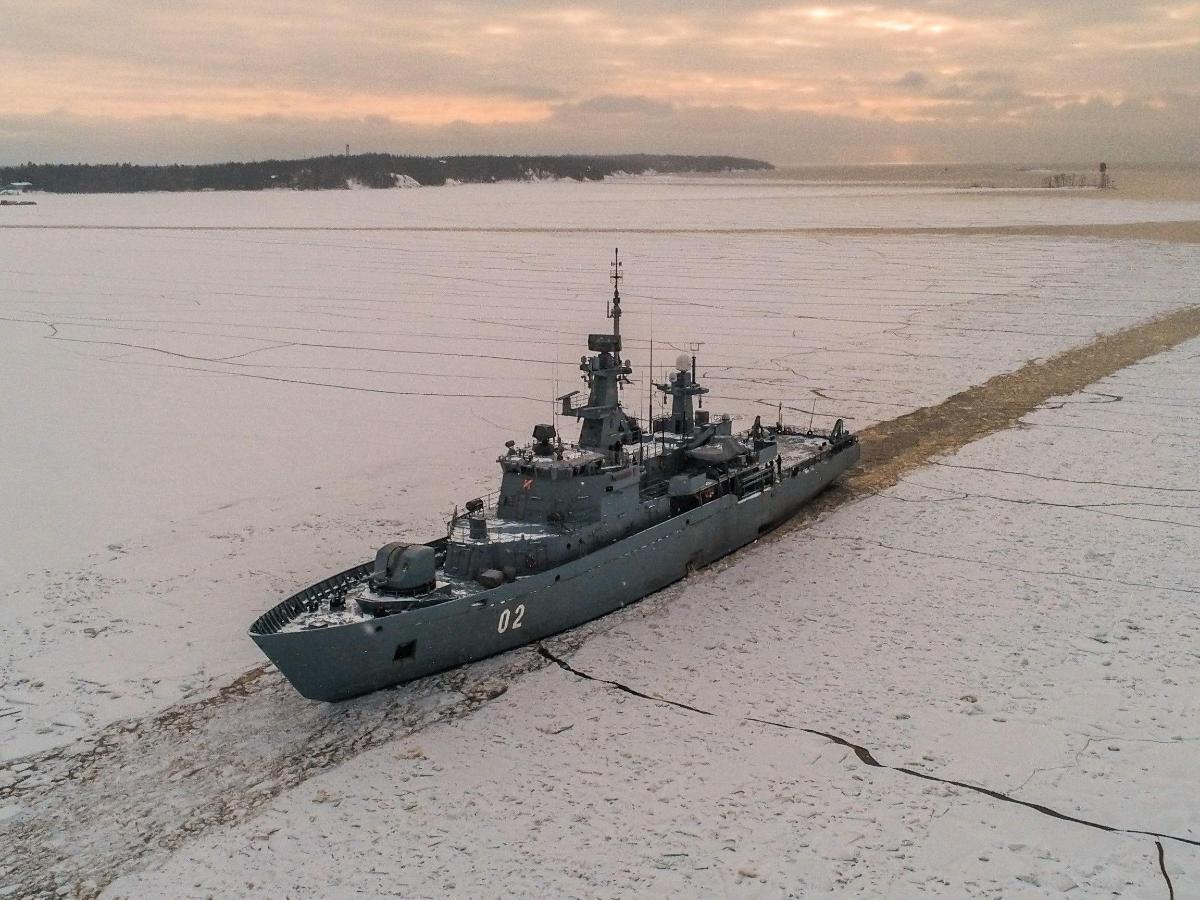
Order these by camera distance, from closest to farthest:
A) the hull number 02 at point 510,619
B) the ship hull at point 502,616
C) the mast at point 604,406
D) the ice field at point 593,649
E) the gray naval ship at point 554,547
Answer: the ice field at point 593,649 → the ship hull at point 502,616 → the gray naval ship at point 554,547 → the hull number 02 at point 510,619 → the mast at point 604,406

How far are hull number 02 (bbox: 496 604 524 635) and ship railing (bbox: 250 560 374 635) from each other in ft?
7.55

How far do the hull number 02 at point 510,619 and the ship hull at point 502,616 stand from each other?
16 mm

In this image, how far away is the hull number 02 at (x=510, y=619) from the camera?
14116 millimetres

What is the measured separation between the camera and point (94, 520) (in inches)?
741

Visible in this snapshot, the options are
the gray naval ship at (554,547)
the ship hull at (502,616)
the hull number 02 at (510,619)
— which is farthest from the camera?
the hull number 02 at (510,619)

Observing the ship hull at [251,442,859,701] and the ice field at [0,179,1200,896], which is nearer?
the ice field at [0,179,1200,896]

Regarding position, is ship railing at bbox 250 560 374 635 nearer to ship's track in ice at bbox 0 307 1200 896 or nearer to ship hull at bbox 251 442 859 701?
ship hull at bbox 251 442 859 701

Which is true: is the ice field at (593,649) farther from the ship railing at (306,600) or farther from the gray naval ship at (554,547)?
the ship railing at (306,600)

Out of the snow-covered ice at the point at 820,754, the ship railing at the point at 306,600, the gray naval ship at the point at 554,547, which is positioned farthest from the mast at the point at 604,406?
the ship railing at the point at 306,600

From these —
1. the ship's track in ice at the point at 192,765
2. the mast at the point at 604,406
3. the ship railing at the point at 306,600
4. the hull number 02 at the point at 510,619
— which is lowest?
the ship's track in ice at the point at 192,765

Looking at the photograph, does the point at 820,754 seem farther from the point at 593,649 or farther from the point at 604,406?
the point at 604,406

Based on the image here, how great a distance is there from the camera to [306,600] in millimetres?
13828

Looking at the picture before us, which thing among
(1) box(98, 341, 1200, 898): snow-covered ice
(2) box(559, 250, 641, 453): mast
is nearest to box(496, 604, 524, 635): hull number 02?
(1) box(98, 341, 1200, 898): snow-covered ice

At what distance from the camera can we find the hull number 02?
14116 mm
